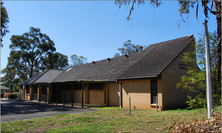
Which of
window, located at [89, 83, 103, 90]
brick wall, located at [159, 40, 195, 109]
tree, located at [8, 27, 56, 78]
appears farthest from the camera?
tree, located at [8, 27, 56, 78]

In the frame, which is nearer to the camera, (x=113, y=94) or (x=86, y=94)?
(x=113, y=94)

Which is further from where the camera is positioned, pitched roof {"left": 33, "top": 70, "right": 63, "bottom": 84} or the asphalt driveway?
pitched roof {"left": 33, "top": 70, "right": 63, "bottom": 84}

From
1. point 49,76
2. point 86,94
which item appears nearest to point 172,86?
point 86,94

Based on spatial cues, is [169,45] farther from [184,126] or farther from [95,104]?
[184,126]

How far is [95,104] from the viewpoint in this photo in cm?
2020

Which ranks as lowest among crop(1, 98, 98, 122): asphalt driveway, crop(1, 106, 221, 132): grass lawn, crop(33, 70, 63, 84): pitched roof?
crop(1, 98, 98, 122): asphalt driveway

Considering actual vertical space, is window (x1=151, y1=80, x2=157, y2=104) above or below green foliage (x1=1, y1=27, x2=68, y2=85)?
below

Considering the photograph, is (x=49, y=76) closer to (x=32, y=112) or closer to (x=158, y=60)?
(x=32, y=112)

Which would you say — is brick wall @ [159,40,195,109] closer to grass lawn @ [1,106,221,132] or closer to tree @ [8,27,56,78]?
grass lawn @ [1,106,221,132]

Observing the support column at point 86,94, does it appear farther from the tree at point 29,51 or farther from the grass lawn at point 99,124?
the tree at point 29,51

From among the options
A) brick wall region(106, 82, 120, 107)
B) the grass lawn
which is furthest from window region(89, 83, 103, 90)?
the grass lawn

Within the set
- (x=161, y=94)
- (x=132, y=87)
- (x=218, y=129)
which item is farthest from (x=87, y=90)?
(x=218, y=129)

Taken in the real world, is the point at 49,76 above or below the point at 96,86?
above

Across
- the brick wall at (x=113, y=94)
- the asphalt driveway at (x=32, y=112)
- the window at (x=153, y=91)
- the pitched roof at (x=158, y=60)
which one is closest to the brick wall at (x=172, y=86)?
the pitched roof at (x=158, y=60)
